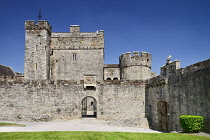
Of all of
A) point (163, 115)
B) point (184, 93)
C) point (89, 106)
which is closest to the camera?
point (184, 93)

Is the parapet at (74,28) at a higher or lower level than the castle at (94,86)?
higher

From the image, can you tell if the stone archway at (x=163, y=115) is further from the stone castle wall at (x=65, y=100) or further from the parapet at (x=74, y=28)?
the parapet at (x=74, y=28)

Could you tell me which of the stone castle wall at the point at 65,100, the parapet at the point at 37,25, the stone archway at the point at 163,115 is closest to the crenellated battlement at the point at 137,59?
the stone castle wall at the point at 65,100

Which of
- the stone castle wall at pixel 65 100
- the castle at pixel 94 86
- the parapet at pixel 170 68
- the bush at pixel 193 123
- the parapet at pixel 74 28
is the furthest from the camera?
the parapet at pixel 74 28

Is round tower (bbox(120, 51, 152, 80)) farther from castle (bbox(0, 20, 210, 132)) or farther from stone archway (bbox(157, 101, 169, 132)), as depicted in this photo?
stone archway (bbox(157, 101, 169, 132))

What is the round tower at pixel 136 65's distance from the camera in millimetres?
30031

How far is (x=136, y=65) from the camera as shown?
30.1 metres

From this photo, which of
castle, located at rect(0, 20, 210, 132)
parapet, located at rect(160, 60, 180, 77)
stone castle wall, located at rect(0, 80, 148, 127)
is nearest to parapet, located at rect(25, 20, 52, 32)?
castle, located at rect(0, 20, 210, 132)

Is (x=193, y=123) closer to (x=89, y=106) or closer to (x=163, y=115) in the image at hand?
(x=163, y=115)

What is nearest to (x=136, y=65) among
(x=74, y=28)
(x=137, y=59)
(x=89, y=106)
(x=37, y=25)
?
(x=137, y=59)

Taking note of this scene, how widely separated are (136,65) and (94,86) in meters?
8.51

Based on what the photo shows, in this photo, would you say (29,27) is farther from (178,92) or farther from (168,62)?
(178,92)

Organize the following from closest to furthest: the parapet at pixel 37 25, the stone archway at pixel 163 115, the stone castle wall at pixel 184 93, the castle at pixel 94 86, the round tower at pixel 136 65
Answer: the stone castle wall at pixel 184 93 → the castle at pixel 94 86 → the stone archway at pixel 163 115 → the round tower at pixel 136 65 → the parapet at pixel 37 25

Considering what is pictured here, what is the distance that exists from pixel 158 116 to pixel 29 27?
22245 millimetres
